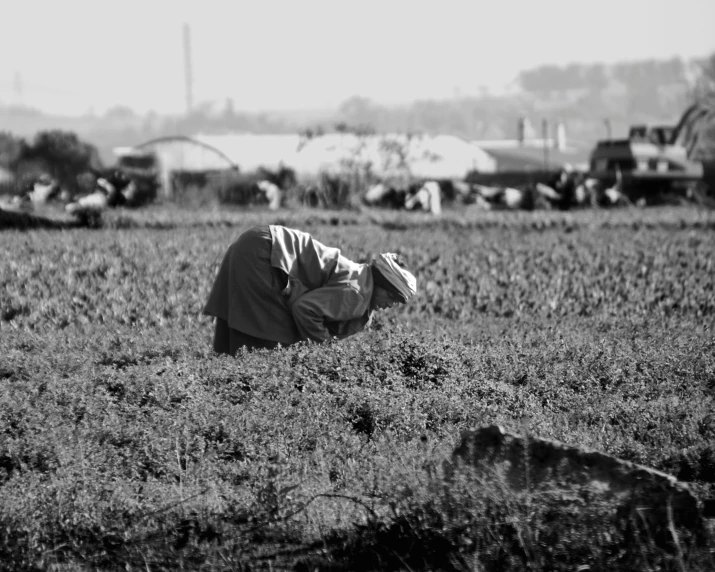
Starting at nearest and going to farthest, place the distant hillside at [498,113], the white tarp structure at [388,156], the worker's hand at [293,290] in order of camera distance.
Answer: the worker's hand at [293,290]
the white tarp structure at [388,156]
the distant hillside at [498,113]

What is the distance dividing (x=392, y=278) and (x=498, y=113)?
133 m

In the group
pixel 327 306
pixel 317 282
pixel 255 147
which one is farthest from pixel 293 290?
pixel 255 147

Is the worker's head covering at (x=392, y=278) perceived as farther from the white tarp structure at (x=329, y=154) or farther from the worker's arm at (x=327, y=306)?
the white tarp structure at (x=329, y=154)

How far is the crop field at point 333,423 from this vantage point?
16.3 ft

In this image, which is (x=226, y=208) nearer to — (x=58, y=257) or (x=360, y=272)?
(x=58, y=257)

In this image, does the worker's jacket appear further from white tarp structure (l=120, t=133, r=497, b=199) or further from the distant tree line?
the distant tree line

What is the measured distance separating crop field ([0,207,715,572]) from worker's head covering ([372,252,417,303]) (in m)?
0.50

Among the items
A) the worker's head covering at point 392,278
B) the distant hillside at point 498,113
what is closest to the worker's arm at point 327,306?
the worker's head covering at point 392,278

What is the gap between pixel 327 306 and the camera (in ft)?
26.0

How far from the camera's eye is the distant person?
793 cm

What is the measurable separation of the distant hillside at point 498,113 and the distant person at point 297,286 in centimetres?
7988

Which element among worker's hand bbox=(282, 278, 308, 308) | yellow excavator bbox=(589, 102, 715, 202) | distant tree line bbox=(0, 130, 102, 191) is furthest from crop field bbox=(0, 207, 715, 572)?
distant tree line bbox=(0, 130, 102, 191)

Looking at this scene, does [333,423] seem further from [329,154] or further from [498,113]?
[498,113]

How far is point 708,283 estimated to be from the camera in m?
14.3
